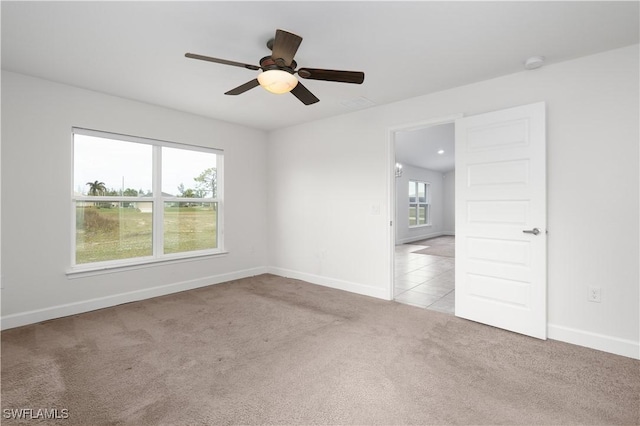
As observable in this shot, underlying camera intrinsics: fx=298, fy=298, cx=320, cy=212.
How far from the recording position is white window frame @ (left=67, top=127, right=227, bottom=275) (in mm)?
3398

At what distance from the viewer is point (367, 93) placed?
349 centimetres

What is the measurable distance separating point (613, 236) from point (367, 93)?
8.74 ft

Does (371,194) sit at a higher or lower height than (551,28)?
lower

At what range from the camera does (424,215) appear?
11.2 metres

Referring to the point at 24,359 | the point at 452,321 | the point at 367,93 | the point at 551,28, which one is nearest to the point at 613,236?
the point at 452,321

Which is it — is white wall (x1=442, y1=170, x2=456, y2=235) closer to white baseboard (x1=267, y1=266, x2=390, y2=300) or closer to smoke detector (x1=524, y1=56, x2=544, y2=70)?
white baseboard (x1=267, y1=266, x2=390, y2=300)

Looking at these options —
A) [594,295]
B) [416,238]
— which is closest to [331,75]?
[594,295]

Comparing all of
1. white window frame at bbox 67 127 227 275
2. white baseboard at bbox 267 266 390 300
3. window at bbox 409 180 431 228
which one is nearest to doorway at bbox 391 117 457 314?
window at bbox 409 180 431 228

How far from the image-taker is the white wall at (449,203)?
11930 mm

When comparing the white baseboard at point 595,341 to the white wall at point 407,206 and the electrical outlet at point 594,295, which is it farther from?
the white wall at point 407,206

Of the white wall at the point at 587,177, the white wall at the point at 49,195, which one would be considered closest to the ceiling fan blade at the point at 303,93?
the white wall at the point at 587,177

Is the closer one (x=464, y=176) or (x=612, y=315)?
(x=612, y=315)

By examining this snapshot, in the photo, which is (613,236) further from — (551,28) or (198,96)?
(198,96)

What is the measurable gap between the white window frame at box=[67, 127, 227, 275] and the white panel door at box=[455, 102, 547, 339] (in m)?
3.45
